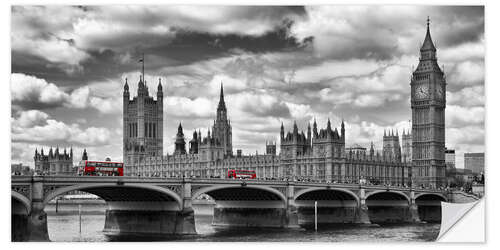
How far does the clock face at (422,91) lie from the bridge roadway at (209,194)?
26153 mm

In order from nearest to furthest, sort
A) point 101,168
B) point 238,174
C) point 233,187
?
point 101,168
point 233,187
point 238,174

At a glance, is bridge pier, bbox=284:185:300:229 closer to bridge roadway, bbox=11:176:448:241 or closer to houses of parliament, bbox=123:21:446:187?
bridge roadway, bbox=11:176:448:241

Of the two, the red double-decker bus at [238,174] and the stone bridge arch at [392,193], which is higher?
the red double-decker bus at [238,174]

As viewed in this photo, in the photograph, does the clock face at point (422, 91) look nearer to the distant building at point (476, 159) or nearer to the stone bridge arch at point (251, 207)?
the stone bridge arch at point (251, 207)

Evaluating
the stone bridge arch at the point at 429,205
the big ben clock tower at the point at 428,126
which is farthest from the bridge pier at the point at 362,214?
the big ben clock tower at the point at 428,126

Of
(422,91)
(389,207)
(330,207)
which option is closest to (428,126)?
(422,91)

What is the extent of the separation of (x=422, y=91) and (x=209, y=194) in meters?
51.6

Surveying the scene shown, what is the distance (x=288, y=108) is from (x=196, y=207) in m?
59.1

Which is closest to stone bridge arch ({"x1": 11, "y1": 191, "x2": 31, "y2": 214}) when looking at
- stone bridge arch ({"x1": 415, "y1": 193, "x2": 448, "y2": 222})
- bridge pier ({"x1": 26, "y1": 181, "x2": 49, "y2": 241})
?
bridge pier ({"x1": 26, "y1": 181, "x2": 49, "y2": 241})

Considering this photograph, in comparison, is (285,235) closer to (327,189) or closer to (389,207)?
(327,189)

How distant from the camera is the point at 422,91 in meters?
105

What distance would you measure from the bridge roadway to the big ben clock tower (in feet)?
84.2

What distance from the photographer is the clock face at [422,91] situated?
104 m
